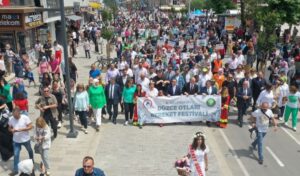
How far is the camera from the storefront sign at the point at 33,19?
23938mm

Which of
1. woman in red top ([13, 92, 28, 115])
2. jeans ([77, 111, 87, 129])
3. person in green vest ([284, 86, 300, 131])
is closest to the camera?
woman in red top ([13, 92, 28, 115])

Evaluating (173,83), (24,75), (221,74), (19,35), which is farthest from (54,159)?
(19,35)

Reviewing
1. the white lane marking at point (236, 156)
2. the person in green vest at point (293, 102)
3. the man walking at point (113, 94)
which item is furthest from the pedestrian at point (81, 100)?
the person in green vest at point (293, 102)

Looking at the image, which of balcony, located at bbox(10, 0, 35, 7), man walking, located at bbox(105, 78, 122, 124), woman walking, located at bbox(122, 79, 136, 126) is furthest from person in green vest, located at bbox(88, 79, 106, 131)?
balcony, located at bbox(10, 0, 35, 7)

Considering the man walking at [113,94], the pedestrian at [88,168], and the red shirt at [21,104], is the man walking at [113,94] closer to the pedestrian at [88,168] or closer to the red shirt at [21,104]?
the red shirt at [21,104]

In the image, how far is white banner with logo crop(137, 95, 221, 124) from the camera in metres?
13.5

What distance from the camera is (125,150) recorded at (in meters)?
11.7

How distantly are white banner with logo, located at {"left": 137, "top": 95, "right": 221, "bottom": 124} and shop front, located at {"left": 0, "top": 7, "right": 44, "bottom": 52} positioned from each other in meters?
12.6

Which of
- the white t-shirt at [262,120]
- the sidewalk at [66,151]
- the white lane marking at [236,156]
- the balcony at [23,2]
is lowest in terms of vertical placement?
the white lane marking at [236,156]

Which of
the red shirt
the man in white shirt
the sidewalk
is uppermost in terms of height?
the man in white shirt

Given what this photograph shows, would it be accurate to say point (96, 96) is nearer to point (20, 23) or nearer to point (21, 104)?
point (21, 104)

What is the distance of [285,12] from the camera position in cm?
2888

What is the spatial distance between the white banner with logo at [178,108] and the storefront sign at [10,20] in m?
12.6

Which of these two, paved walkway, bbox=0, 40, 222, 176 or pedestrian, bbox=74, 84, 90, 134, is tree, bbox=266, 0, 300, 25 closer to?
paved walkway, bbox=0, 40, 222, 176
